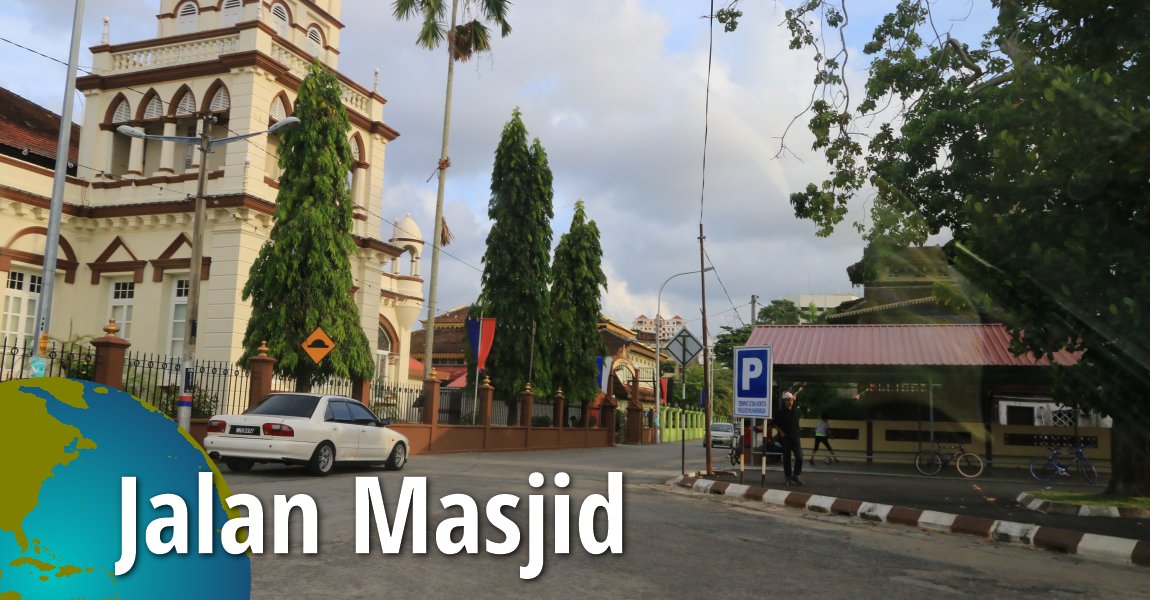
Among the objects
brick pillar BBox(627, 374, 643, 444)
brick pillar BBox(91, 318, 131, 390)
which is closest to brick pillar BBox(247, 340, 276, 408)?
brick pillar BBox(91, 318, 131, 390)

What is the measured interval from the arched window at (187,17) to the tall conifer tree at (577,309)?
54.7 feet

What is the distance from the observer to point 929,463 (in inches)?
824

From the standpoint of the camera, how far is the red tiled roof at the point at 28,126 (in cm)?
2605

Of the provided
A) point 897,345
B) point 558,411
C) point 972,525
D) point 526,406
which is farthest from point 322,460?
point 558,411

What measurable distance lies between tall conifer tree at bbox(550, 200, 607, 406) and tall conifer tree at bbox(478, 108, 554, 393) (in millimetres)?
3087

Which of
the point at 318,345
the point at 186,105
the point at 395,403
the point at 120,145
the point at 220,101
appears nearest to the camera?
the point at 318,345

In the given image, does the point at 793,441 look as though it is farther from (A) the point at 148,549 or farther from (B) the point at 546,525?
(A) the point at 148,549

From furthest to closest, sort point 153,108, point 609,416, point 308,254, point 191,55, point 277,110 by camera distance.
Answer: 1. point 609,416
2. point 153,108
3. point 191,55
4. point 277,110
5. point 308,254

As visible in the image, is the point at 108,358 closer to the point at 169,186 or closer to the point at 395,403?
the point at 395,403

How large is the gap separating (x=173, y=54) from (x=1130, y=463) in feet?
85.6

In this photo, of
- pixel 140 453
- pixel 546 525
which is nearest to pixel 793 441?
pixel 546 525

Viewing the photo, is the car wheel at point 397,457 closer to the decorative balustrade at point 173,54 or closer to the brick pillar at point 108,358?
the brick pillar at point 108,358

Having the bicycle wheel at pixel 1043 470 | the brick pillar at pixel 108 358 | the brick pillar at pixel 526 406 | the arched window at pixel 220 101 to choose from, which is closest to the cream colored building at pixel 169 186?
the arched window at pixel 220 101

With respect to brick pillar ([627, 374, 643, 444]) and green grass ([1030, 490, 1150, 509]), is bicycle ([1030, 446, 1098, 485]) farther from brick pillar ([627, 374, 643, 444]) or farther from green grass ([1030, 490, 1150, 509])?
brick pillar ([627, 374, 643, 444])
